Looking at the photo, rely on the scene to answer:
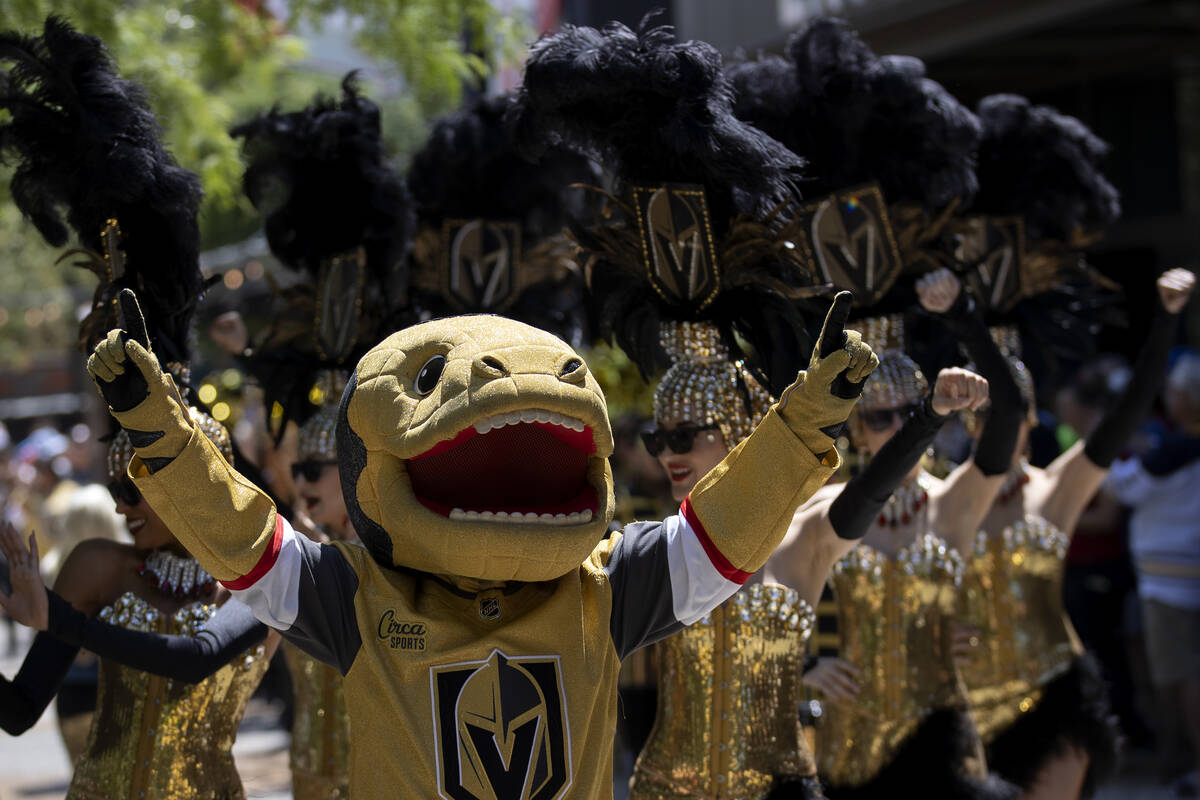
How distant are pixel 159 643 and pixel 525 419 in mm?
1142

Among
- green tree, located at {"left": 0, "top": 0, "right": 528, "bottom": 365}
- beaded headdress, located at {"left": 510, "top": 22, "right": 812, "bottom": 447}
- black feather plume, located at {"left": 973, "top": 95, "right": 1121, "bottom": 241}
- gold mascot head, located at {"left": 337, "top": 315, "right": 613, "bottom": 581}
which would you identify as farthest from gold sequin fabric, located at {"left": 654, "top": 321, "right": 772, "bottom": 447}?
green tree, located at {"left": 0, "top": 0, "right": 528, "bottom": 365}

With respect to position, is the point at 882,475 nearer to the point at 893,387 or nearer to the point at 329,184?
the point at 893,387

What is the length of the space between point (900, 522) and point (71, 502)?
4.33 m

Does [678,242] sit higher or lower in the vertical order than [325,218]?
higher

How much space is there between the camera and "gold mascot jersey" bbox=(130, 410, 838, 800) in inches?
94.9

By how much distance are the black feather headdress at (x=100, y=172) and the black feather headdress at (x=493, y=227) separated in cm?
134

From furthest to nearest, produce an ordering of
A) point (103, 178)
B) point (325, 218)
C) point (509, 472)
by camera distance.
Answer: point (325, 218) → point (103, 178) → point (509, 472)

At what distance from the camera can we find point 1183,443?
20.5ft

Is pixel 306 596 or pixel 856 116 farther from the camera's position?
pixel 856 116

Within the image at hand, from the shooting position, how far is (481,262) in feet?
15.8

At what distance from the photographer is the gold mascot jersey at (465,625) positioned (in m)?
2.41

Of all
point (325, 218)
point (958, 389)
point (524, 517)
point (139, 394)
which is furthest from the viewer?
point (325, 218)

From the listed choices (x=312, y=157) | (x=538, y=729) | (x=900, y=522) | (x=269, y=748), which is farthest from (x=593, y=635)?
(x=269, y=748)

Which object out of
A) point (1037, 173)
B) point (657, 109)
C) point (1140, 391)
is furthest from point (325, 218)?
point (1140, 391)
